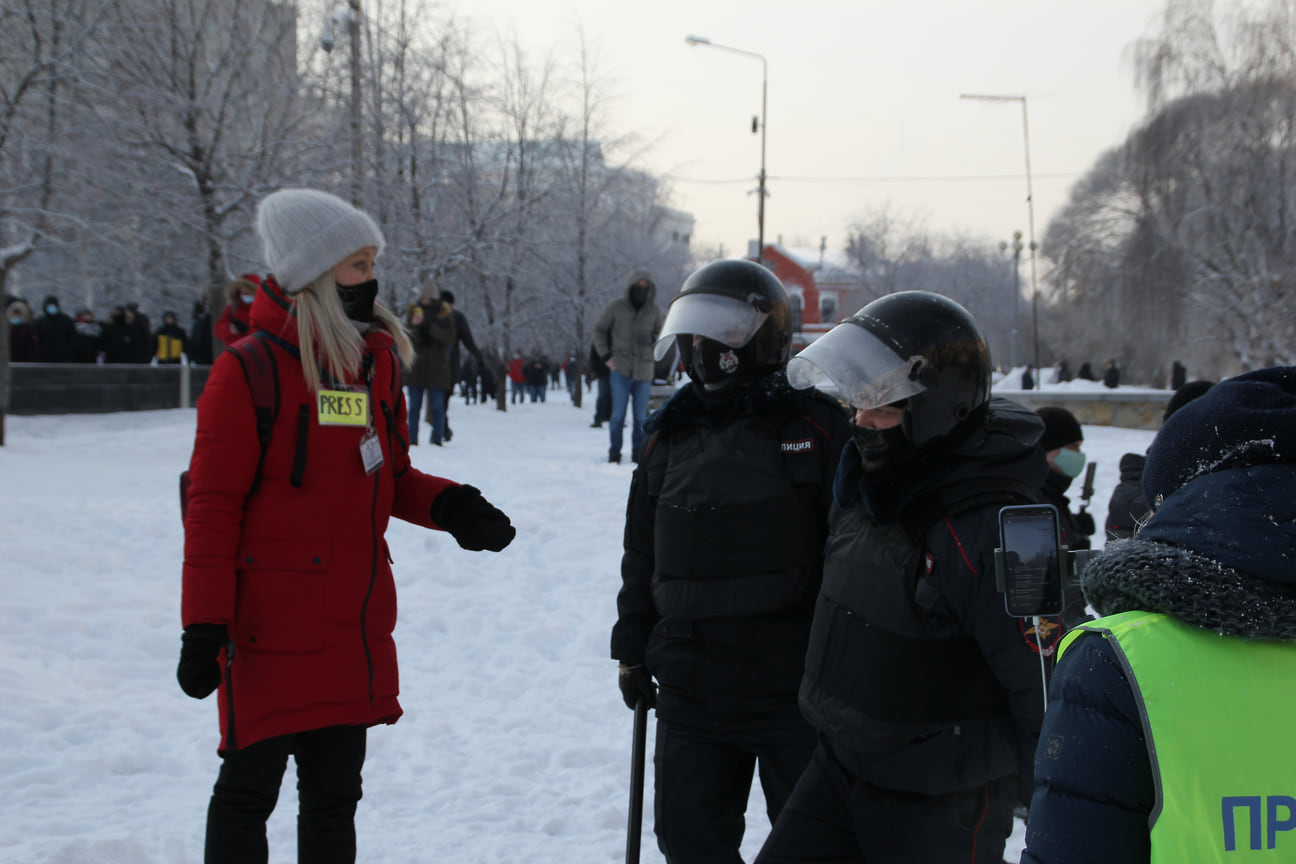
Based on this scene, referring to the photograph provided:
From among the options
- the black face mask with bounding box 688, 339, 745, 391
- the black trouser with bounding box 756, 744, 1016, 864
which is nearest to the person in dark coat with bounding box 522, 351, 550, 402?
the black face mask with bounding box 688, 339, 745, 391

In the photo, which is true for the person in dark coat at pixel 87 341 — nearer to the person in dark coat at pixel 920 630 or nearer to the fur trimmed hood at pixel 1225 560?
the person in dark coat at pixel 920 630

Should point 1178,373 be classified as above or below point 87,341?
below

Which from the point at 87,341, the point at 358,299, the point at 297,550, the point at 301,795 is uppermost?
the point at 87,341

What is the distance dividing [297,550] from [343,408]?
0.38m

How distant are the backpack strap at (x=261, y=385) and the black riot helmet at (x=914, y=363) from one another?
1.31m

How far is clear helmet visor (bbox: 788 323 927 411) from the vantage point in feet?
7.51

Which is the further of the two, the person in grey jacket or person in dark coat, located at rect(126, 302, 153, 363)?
person in dark coat, located at rect(126, 302, 153, 363)

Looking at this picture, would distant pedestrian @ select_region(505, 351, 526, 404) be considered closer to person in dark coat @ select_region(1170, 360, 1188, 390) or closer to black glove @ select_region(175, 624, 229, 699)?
person in dark coat @ select_region(1170, 360, 1188, 390)

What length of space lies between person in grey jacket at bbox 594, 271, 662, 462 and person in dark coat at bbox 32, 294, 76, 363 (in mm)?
10479

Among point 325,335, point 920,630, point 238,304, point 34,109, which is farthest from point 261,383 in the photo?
point 34,109

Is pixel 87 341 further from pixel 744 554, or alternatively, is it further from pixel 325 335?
pixel 744 554

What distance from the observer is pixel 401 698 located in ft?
16.9

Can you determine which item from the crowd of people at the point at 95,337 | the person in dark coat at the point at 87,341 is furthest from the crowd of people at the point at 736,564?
the person in dark coat at the point at 87,341

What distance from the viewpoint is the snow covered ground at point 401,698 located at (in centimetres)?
378
